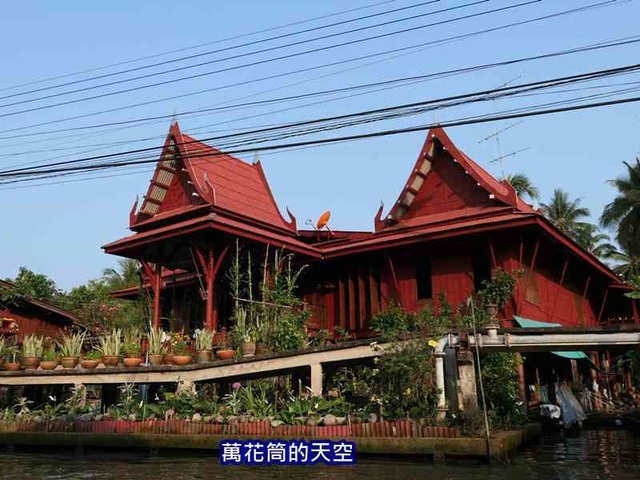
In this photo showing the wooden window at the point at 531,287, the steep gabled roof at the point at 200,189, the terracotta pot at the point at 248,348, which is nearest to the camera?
the terracotta pot at the point at 248,348

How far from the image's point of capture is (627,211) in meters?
38.8

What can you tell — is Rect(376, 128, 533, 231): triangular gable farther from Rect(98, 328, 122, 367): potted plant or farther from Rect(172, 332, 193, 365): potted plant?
Rect(98, 328, 122, 367): potted plant

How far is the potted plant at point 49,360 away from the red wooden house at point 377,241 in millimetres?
3534

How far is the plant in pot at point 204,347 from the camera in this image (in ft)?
48.0

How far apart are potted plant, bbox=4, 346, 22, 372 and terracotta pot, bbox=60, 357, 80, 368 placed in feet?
5.66

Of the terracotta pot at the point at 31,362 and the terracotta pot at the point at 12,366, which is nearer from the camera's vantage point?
the terracotta pot at the point at 31,362

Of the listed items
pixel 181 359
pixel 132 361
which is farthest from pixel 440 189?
pixel 132 361

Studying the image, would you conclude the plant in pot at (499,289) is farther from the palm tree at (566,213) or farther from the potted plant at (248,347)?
the palm tree at (566,213)

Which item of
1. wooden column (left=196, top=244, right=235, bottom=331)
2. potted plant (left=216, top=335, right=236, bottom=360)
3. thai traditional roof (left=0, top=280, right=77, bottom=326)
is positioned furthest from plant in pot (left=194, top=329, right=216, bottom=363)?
Result: thai traditional roof (left=0, top=280, right=77, bottom=326)

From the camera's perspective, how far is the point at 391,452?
422 inches

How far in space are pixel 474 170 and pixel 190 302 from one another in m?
11.8

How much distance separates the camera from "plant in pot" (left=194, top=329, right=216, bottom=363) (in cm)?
1463

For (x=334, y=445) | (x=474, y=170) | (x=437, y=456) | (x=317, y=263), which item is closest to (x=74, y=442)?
(x=334, y=445)

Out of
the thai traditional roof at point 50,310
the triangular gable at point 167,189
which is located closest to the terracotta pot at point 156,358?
the triangular gable at point 167,189
